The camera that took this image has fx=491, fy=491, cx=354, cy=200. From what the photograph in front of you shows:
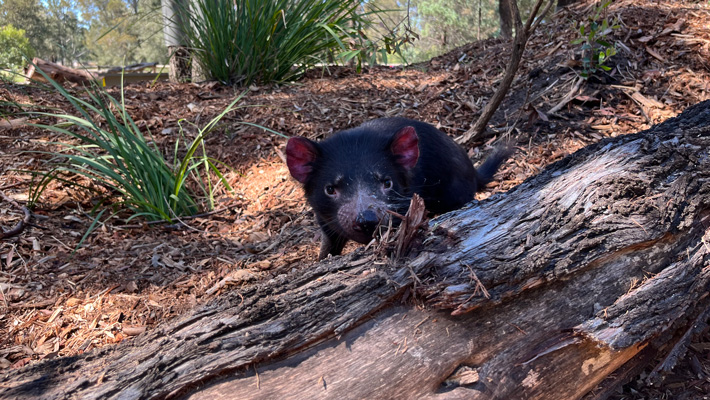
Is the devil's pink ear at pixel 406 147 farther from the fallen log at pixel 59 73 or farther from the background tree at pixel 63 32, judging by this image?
the background tree at pixel 63 32

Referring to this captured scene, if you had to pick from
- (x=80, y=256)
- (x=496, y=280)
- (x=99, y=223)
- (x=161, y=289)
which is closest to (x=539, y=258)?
(x=496, y=280)

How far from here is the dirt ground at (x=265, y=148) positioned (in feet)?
8.12

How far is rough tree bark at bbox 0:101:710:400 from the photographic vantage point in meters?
1.45

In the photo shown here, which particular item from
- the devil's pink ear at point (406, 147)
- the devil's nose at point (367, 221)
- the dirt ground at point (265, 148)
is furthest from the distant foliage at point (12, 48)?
the devil's nose at point (367, 221)

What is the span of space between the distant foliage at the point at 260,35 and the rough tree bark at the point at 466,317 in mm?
3851

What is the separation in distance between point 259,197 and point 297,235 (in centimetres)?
67

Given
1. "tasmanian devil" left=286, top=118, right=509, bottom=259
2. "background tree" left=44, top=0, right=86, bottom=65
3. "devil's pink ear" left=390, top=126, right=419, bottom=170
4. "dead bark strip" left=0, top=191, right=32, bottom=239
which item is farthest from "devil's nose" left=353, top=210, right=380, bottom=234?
"background tree" left=44, top=0, right=86, bottom=65

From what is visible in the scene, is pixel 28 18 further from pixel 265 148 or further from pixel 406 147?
pixel 406 147

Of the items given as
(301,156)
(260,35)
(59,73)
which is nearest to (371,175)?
(301,156)

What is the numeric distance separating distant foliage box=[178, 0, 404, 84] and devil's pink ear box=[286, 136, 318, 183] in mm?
2660

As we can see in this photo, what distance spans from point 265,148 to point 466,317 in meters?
3.20

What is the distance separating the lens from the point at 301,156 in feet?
9.02

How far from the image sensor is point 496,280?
1.54 m

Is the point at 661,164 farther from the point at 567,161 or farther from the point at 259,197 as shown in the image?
the point at 259,197
